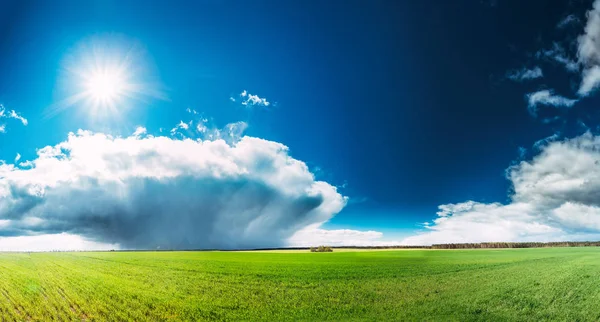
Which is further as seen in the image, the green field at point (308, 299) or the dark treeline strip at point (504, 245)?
the dark treeline strip at point (504, 245)

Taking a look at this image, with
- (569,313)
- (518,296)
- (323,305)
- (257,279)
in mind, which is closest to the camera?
(569,313)

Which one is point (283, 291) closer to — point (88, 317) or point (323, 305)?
point (323, 305)

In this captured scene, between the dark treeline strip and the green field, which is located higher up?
the dark treeline strip

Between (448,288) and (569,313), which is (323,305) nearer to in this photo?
(448,288)

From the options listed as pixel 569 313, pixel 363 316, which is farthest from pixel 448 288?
pixel 363 316

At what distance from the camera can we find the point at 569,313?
1747 cm

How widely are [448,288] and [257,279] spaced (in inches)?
580

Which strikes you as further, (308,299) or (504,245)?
(504,245)

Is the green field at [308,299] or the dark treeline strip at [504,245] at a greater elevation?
the dark treeline strip at [504,245]

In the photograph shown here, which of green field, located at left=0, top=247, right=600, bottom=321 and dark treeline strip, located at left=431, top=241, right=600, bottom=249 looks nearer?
green field, located at left=0, top=247, right=600, bottom=321

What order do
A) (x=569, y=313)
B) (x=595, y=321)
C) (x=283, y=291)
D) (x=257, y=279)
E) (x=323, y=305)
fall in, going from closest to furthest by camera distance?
(x=595, y=321) < (x=569, y=313) < (x=323, y=305) < (x=283, y=291) < (x=257, y=279)

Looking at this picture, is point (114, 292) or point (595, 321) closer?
point (595, 321)

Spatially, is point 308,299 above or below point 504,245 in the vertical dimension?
below

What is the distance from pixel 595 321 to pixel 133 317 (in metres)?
21.8
